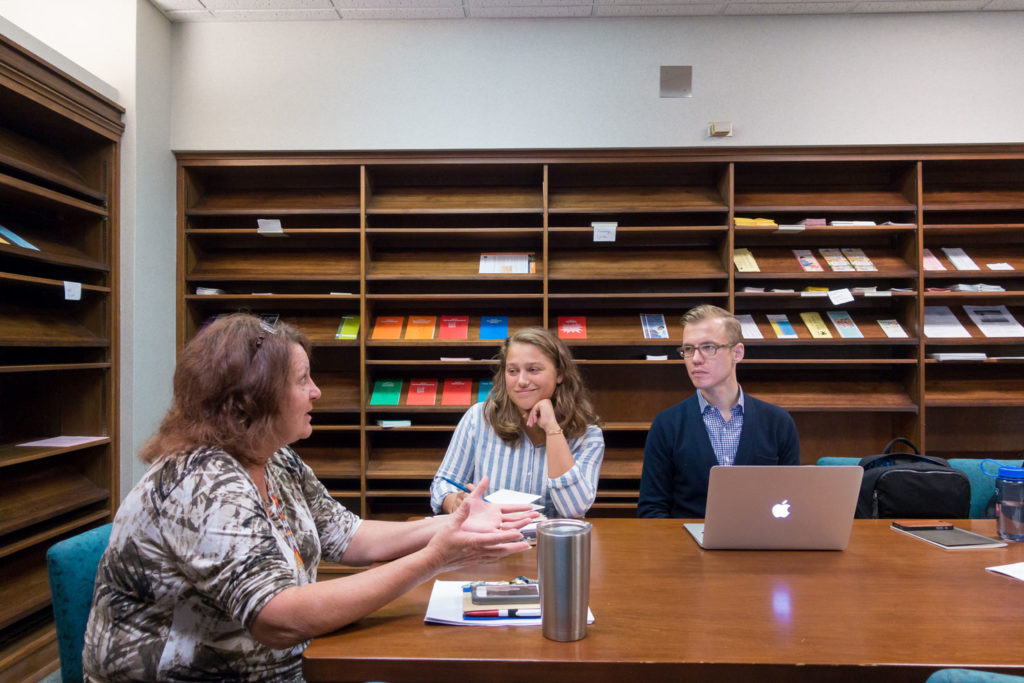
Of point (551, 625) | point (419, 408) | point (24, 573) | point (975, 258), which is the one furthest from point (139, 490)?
point (975, 258)

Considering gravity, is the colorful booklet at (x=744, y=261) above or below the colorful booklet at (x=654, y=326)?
above

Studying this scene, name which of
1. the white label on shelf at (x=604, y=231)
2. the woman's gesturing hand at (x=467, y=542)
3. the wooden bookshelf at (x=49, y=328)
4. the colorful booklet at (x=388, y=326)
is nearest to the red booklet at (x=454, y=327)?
the colorful booklet at (x=388, y=326)

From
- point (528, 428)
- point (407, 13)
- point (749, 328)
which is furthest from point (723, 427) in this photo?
point (407, 13)

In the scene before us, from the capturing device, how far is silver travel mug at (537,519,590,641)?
0.94 m

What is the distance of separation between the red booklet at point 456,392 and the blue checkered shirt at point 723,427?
1.75 metres

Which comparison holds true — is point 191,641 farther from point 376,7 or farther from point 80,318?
point 376,7

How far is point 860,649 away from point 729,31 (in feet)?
11.9

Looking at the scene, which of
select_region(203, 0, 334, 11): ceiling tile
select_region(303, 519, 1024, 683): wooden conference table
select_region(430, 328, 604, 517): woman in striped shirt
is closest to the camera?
select_region(303, 519, 1024, 683): wooden conference table

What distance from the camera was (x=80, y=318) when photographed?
3.11 m

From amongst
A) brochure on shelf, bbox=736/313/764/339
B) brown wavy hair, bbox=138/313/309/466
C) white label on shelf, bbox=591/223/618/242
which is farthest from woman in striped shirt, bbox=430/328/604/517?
brochure on shelf, bbox=736/313/764/339

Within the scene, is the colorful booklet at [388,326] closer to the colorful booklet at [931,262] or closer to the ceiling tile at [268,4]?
the ceiling tile at [268,4]

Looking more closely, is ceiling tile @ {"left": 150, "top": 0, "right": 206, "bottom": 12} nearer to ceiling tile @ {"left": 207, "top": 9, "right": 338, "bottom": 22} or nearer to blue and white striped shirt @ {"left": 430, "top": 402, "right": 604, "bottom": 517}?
ceiling tile @ {"left": 207, "top": 9, "right": 338, "bottom": 22}

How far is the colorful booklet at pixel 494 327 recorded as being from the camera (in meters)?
3.73

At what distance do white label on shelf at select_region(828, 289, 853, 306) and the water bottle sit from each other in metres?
2.25
